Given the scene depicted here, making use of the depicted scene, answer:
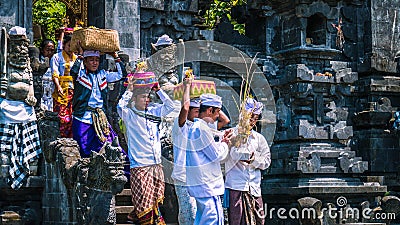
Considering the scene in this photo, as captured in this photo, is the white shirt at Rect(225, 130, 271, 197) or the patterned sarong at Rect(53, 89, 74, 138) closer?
the white shirt at Rect(225, 130, 271, 197)

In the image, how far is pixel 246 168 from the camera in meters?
11.8

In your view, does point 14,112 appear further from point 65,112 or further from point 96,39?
point 96,39

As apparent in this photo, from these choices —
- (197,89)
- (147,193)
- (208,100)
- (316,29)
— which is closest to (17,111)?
(147,193)

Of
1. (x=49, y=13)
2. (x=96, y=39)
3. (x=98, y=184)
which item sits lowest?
(x=98, y=184)

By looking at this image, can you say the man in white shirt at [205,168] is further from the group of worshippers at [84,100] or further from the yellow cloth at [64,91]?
the yellow cloth at [64,91]

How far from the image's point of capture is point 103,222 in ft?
34.8

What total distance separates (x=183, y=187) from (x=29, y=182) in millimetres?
2240

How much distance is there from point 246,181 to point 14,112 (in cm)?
312

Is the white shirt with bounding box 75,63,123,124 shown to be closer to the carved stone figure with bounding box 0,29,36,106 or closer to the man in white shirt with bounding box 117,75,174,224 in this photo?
the man in white shirt with bounding box 117,75,174,224

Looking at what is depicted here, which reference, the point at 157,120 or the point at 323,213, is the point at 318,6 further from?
the point at 157,120

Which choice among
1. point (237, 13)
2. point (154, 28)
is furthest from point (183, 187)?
point (237, 13)

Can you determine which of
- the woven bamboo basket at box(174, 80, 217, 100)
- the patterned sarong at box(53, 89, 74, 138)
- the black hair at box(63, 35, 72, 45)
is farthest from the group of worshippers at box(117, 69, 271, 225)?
the black hair at box(63, 35, 72, 45)

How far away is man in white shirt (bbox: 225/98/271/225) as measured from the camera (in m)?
11.7

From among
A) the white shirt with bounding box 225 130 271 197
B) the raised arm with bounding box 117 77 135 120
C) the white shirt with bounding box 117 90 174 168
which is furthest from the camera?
the white shirt with bounding box 225 130 271 197
